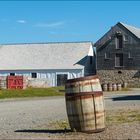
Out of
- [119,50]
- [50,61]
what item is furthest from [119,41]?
[50,61]

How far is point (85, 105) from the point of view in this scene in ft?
41.2

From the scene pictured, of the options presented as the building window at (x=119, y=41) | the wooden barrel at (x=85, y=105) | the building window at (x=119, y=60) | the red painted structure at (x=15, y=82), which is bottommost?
the wooden barrel at (x=85, y=105)

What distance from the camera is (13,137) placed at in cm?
1241

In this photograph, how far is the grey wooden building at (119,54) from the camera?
71.4 m

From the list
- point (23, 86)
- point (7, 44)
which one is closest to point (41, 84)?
point (23, 86)

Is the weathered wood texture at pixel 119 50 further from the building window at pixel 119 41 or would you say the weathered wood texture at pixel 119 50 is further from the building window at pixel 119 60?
the building window at pixel 119 41

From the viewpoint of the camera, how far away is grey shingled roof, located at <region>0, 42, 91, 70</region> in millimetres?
73500

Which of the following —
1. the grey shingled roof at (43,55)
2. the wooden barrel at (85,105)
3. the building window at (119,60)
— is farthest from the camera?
the grey shingled roof at (43,55)

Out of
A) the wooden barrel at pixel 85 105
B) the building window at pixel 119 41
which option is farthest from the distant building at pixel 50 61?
the wooden barrel at pixel 85 105

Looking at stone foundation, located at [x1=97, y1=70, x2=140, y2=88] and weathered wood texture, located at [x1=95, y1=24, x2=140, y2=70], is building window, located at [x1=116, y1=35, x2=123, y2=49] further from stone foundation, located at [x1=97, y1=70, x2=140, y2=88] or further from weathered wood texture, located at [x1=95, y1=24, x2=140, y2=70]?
stone foundation, located at [x1=97, y1=70, x2=140, y2=88]

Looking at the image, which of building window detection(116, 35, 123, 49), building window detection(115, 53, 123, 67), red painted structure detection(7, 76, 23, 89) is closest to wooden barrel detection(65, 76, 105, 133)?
red painted structure detection(7, 76, 23, 89)

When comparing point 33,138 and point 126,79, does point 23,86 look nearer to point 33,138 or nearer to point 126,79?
point 126,79

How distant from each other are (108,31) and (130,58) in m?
5.04

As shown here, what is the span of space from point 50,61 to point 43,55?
2654 millimetres
